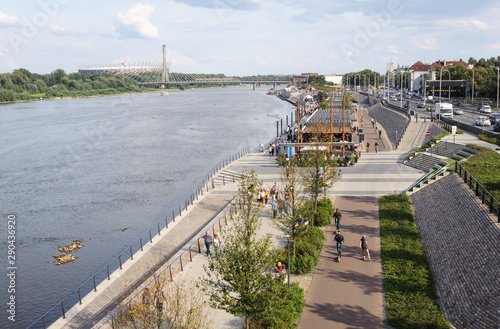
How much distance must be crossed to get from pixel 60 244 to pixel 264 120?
66917mm

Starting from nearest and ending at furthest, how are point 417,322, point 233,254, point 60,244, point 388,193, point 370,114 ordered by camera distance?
1. point 233,254
2. point 417,322
3. point 60,244
4. point 388,193
5. point 370,114

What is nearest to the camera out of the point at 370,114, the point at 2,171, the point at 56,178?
the point at 56,178

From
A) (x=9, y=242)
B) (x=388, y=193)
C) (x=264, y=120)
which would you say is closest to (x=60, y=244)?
(x=9, y=242)

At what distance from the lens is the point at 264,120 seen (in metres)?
89.9

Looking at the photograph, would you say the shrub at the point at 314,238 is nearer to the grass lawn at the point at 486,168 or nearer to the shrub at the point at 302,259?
the shrub at the point at 302,259

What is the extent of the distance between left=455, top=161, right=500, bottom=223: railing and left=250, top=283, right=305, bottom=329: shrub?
27.7 feet

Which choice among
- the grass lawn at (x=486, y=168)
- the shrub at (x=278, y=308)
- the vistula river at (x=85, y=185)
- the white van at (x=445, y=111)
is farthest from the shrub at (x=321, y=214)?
the white van at (x=445, y=111)

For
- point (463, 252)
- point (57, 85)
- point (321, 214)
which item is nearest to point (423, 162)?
point (321, 214)

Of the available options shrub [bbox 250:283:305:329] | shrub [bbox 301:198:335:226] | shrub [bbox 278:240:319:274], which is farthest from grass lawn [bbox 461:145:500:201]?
shrub [bbox 250:283:305:329]

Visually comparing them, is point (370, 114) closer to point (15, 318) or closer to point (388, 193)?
point (388, 193)

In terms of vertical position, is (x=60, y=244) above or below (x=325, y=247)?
below

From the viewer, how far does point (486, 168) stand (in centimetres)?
2442

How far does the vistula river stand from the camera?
22267mm

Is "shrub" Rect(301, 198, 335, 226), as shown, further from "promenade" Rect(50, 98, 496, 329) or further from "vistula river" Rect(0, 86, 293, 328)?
"vistula river" Rect(0, 86, 293, 328)
